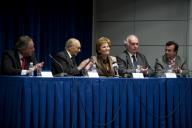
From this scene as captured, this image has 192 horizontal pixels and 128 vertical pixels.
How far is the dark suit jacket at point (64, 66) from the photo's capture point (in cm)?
522

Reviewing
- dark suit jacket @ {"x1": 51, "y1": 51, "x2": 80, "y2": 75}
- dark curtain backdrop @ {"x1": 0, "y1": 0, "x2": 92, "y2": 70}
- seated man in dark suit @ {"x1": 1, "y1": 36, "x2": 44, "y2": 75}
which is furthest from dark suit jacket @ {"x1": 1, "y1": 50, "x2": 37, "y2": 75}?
dark curtain backdrop @ {"x1": 0, "y1": 0, "x2": 92, "y2": 70}

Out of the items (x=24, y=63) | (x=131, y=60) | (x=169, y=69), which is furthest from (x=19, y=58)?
(x=169, y=69)

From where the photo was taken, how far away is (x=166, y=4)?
24.6 feet

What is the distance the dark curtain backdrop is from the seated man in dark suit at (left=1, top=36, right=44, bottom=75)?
1.43 m

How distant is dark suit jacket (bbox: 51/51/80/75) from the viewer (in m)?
5.22

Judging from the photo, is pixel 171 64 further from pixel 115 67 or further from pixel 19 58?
pixel 19 58

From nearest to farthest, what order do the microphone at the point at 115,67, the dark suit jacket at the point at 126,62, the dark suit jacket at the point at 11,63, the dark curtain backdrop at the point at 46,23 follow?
1. the dark suit jacket at the point at 11,63
2. the microphone at the point at 115,67
3. the dark suit jacket at the point at 126,62
4. the dark curtain backdrop at the point at 46,23

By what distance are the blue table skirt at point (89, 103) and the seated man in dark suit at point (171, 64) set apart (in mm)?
647

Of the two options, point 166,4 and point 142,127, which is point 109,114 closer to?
point 142,127

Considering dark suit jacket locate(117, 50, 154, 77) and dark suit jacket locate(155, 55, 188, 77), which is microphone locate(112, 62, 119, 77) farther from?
dark suit jacket locate(155, 55, 188, 77)

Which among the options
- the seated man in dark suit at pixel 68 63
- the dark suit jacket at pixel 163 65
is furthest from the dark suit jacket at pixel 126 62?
the seated man in dark suit at pixel 68 63

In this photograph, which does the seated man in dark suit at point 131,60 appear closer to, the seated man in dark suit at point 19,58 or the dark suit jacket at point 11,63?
the seated man in dark suit at point 19,58

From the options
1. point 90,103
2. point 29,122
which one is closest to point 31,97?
point 29,122

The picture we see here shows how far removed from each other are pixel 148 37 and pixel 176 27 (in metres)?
0.52
